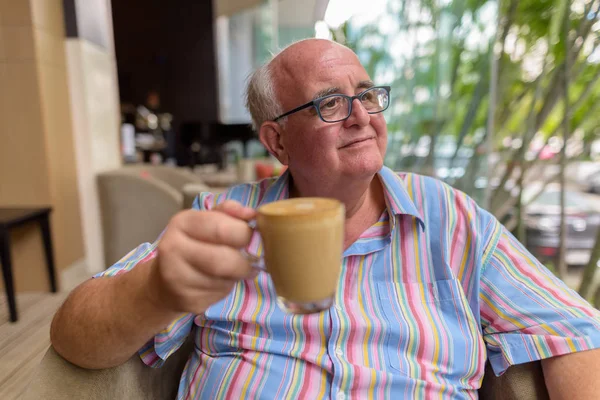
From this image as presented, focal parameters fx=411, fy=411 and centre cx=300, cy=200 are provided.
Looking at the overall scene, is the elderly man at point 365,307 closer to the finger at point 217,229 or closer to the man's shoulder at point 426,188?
the man's shoulder at point 426,188

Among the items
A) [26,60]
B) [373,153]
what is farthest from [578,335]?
[26,60]

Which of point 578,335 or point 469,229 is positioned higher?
point 469,229

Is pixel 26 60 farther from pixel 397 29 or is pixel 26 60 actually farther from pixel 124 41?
pixel 124 41

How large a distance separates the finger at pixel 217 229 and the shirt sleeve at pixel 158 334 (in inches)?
15.2

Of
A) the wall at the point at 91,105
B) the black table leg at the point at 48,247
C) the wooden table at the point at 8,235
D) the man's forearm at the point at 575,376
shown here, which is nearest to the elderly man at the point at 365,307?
the man's forearm at the point at 575,376

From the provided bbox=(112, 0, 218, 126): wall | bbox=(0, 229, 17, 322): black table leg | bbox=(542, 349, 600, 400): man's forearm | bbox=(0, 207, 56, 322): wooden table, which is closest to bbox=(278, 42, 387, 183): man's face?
bbox=(542, 349, 600, 400): man's forearm

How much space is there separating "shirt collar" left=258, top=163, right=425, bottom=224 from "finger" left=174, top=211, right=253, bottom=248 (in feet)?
1.91

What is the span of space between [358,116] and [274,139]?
0.32 meters

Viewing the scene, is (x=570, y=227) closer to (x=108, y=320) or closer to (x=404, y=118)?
(x=404, y=118)

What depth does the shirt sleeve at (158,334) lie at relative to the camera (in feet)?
3.25

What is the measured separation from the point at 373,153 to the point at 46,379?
2.96ft

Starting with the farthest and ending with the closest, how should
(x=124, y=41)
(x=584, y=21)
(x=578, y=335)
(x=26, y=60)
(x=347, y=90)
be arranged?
1. (x=124, y=41)
2. (x=26, y=60)
3. (x=584, y=21)
4. (x=347, y=90)
5. (x=578, y=335)

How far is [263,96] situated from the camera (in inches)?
50.8

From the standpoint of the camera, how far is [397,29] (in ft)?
9.57
